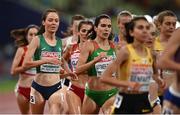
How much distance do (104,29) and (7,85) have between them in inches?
651

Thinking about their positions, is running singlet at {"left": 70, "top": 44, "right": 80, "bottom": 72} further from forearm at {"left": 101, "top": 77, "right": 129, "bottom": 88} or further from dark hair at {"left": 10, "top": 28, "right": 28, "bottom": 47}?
forearm at {"left": 101, "top": 77, "right": 129, "bottom": 88}

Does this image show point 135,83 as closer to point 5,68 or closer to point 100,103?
point 100,103

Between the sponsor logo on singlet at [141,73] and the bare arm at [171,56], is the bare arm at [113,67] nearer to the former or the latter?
the sponsor logo on singlet at [141,73]

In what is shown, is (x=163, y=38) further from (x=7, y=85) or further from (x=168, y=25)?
(x=7, y=85)

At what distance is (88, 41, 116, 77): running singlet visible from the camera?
956cm

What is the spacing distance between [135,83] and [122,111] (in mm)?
478

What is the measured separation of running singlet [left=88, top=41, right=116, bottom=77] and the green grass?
14.1 metres

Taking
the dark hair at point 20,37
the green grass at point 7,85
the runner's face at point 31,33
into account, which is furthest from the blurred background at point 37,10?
the runner's face at point 31,33

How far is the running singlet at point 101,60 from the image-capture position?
9562mm

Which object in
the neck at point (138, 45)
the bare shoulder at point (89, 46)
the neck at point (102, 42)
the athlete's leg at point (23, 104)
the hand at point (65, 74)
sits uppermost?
the neck at point (138, 45)

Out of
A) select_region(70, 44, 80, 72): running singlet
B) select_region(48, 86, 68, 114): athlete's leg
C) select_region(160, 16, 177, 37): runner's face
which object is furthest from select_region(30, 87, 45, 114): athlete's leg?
select_region(160, 16, 177, 37): runner's face

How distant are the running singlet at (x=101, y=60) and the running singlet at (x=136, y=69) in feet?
6.90

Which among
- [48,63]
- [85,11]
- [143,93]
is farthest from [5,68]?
[143,93]

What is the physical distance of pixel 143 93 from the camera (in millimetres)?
7453
